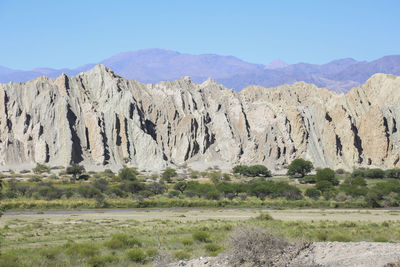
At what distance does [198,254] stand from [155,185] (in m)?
50.0

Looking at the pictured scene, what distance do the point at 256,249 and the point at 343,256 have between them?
123 inches

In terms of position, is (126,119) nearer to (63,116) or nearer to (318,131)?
(63,116)

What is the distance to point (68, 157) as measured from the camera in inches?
4035

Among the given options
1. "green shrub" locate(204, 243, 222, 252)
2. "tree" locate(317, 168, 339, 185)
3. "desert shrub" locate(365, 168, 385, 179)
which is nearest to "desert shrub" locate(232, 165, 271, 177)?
"tree" locate(317, 168, 339, 185)

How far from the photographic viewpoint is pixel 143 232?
36.4m

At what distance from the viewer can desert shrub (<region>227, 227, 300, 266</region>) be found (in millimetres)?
18953

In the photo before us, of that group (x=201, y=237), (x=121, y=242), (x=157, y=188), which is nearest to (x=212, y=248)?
(x=201, y=237)

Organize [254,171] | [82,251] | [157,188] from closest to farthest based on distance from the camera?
[82,251] < [157,188] < [254,171]

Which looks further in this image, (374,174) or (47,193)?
(374,174)

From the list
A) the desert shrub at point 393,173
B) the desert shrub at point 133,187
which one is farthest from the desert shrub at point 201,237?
the desert shrub at point 393,173

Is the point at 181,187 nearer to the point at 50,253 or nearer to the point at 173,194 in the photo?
the point at 173,194

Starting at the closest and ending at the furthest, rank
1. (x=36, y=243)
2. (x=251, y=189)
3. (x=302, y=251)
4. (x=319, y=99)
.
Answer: (x=302, y=251), (x=36, y=243), (x=251, y=189), (x=319, y=99)

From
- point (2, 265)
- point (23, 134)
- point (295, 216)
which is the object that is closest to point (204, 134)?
point (23, 134)

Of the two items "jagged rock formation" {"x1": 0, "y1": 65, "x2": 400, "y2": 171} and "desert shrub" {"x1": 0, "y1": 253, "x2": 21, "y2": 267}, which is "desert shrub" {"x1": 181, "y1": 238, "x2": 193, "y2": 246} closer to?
"desert shrub" {"x1": 0, "y1": 253, "x2": 21, "y2": 267}
